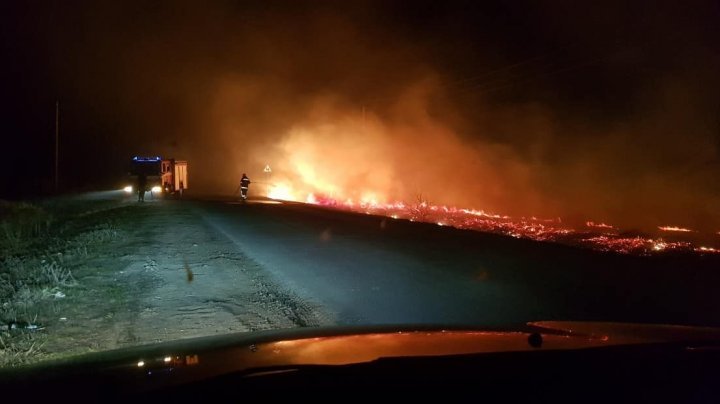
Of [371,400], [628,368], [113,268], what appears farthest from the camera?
[113,268]

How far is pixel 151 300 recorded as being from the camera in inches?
366

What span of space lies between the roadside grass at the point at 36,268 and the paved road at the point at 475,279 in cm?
338

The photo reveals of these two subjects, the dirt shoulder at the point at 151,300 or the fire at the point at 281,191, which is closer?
the dirt shoulder at the point at 151,300

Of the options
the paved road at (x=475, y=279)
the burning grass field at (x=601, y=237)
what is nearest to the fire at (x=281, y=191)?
the burning grass field at (x=601, y=237)

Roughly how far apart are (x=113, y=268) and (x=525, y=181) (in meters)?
39.9

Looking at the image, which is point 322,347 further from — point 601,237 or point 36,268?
point 601,237

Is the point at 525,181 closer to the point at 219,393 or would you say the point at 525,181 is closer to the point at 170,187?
the point at 170,187

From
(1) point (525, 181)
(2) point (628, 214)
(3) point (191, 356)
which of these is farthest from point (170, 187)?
(3) point (191, 356)

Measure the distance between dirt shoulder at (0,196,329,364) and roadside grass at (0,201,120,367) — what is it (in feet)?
0.13

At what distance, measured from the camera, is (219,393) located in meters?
2.82

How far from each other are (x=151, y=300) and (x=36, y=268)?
4.10 metres

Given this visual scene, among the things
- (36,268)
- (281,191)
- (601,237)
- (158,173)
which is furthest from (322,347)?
(281,191)

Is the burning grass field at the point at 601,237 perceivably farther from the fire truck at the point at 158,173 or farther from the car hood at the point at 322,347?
the fire truck at the point at 158,173

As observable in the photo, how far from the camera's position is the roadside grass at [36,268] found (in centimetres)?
720
